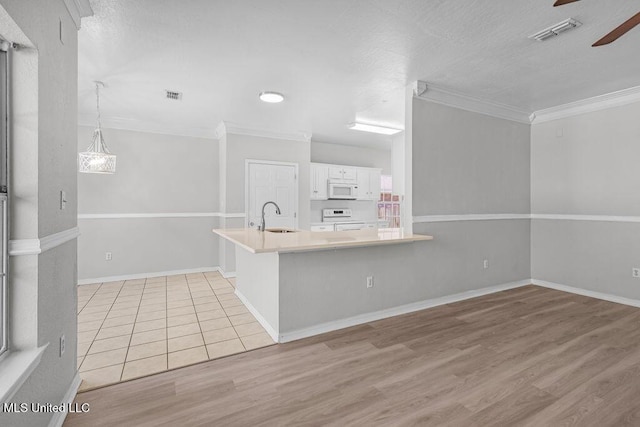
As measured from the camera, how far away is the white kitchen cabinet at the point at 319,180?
6.10 meters

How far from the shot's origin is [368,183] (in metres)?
6.78

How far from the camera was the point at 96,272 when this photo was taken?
4.72 m

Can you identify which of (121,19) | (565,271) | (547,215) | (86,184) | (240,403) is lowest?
(240,403)

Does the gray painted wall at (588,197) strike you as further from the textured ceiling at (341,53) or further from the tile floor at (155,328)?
the tile floor at (155,328)

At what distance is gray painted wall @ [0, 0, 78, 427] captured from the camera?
4.48 feet

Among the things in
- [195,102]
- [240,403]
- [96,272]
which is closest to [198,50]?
[195,102]

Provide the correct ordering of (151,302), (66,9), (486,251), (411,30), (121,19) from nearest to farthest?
(66,9) < (121,19) < (411,30) < (151,302) < (486,251)

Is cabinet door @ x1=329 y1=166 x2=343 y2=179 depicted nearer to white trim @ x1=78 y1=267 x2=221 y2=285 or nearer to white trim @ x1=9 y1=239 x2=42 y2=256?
white trim @ x1=78 y1=267 x2=221 y2=285

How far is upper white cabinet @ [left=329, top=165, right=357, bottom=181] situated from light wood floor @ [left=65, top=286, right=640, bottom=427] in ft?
12.6

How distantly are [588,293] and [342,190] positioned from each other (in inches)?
→ 164

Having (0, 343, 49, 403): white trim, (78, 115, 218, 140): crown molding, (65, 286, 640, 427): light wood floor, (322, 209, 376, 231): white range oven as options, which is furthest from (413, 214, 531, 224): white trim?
(78, 115, 218, 140): crown molding

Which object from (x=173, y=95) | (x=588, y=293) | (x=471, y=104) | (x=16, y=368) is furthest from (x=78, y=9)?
(x=588, y=293)

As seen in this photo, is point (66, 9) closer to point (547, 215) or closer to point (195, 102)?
point (195, 102)

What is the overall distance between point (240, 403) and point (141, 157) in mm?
4468
